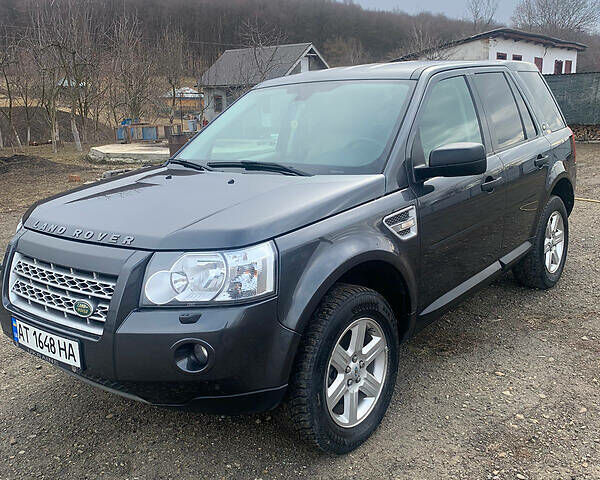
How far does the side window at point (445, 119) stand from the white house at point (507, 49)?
77.0 feet

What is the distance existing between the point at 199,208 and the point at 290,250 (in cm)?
48

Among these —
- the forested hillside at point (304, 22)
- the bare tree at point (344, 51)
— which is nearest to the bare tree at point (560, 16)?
the forested hillside at point (304, 22)

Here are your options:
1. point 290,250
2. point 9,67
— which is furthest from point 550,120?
point 9,67

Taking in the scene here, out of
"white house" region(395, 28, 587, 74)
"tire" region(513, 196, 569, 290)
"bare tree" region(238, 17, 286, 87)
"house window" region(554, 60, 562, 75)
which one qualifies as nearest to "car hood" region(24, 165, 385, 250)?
"tire" region(513, 196, 569, 290)

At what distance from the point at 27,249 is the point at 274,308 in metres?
1.21

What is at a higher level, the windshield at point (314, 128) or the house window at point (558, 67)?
the house window at point (558, 67)

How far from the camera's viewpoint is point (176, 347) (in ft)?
7.00

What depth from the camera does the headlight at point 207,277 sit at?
2178 millimetres

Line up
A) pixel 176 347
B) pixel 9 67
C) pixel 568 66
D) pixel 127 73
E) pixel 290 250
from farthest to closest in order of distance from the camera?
pixel 568 66 → pixel 127 73 → pixel 9 67 → pixel 290 250 → pixel 176 347

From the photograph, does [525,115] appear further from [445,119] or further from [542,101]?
[445,119]

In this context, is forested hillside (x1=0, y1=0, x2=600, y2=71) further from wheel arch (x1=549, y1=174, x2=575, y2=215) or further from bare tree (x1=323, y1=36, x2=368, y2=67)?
wheel arch (x1=549, y1=174, x2=575, y2=215)

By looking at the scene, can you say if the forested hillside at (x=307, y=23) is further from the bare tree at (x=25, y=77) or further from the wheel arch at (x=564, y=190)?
the wheel arch at (x=564, y=190)

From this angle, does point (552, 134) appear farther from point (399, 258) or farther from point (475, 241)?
point (399, 258)

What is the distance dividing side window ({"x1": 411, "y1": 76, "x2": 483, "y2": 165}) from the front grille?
173 centimetres
